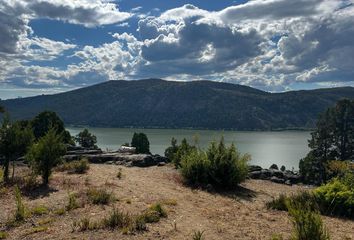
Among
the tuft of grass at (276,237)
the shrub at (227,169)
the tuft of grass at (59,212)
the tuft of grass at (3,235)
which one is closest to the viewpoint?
the tuft of grass at (276,237)

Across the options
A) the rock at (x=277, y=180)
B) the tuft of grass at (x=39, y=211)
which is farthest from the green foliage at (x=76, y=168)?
the rock at (x=277, y=180)

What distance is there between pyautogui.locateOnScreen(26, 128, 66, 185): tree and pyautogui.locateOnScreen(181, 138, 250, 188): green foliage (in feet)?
18.1

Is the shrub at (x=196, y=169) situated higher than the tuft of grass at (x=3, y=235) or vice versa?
the shrub at (x=196, y=169)

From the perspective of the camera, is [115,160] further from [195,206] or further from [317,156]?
[317,156]

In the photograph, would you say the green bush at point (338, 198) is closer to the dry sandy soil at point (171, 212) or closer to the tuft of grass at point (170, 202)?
the dry sandy soil at point (171, 212)

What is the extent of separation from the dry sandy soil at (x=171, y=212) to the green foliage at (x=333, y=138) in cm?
3722

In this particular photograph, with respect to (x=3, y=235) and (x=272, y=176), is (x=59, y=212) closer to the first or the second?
(x=3, y=235)

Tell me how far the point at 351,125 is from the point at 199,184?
137 ft

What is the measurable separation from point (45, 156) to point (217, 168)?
A: 7.09 meters

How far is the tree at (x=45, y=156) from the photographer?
1688cm

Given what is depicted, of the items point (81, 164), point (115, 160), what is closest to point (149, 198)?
point (81, 164)

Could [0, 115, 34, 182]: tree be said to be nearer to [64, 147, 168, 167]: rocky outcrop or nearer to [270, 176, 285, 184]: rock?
[64, 147, 168, 167]: rocky outcrop

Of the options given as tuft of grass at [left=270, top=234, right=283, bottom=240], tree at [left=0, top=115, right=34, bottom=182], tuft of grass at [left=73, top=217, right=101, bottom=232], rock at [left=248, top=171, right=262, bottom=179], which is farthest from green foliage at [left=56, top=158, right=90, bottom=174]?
tuft of grass at [left=270, top=234, right=283, bottom=240]

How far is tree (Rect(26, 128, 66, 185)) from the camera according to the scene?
55.4ft
